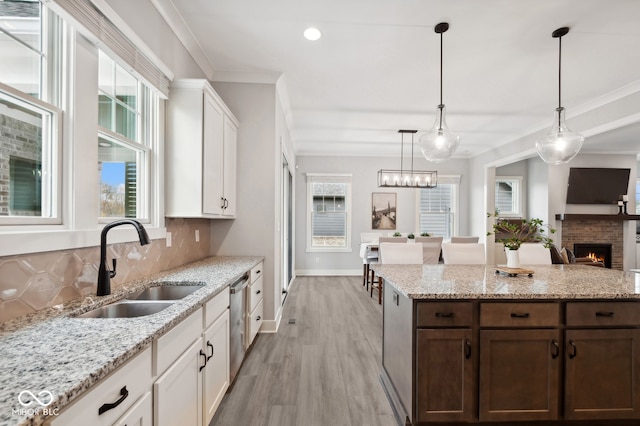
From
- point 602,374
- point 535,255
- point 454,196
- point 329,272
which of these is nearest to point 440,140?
point 535,255

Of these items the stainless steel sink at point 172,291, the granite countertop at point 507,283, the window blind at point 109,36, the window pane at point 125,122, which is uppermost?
the window blind at point 109,36

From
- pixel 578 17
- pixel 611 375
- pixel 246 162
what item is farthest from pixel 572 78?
pixel 246 162

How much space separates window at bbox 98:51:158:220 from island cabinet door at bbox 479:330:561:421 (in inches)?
96.9

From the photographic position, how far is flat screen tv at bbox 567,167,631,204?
6.09 m

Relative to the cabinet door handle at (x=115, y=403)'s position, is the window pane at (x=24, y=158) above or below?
above

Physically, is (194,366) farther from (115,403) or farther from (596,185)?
(596,185)

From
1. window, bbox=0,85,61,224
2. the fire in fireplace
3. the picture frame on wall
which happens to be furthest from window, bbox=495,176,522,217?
window, bbox=0,85,61,224

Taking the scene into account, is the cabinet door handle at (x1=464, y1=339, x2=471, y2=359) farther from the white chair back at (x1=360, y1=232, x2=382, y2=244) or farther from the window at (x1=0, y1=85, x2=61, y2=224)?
the white chair back at (x1=360, y1=232, x2=382, y2=244)

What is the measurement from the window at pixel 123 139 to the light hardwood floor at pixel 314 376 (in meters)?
1.60

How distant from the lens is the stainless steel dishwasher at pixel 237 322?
2172 millimetres

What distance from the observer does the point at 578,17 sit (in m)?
2.36

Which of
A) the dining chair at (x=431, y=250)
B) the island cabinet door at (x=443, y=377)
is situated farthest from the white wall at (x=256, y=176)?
the dining chair at (x=431, y=250)

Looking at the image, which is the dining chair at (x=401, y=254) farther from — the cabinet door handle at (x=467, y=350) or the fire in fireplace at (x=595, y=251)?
the fire in fireplace at (x=595, y=251)

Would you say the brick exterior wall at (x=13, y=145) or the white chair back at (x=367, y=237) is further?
the white chair back at (x=367, y=237)
